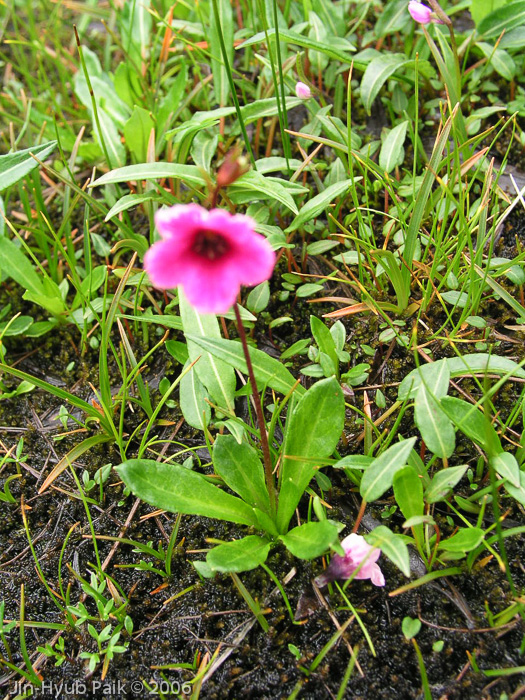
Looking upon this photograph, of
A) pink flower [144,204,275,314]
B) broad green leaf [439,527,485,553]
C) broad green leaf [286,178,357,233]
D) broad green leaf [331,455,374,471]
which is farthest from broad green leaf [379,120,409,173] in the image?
broad green leaf [439,527,485,553]

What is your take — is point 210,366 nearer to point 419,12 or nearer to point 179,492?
point 179,492

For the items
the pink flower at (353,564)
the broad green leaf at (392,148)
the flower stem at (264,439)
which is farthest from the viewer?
the broad green leaf at (392,148)

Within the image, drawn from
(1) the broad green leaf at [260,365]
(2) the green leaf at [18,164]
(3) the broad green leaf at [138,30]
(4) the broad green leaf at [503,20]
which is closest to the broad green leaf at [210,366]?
(1) the broad green leaf at [260,365]

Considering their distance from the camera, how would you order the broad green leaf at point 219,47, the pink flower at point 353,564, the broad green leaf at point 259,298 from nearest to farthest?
the pink flower at point 353,564 < the broad green leaf at point 259,298 < the broad green leaf at point 219,47

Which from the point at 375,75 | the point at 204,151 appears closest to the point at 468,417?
the point at 204,151

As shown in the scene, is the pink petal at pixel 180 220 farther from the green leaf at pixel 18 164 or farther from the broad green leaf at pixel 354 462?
the green leaf at pixel 18 164

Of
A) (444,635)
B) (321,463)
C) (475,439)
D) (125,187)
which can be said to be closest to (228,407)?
(321,463)

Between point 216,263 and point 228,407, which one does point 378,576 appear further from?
point 216,263
